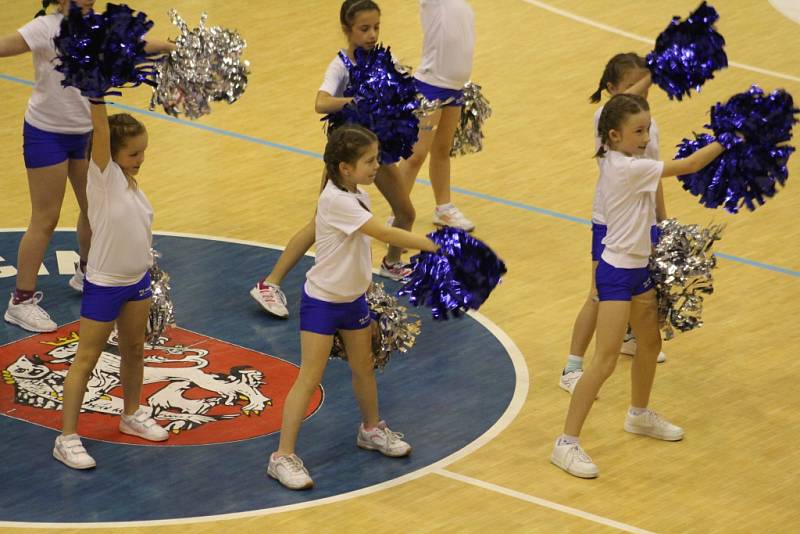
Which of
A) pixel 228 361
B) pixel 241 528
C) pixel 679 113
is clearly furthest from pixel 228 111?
pixel 241 528

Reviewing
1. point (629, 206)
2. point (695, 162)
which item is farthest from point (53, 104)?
point (695, 162)

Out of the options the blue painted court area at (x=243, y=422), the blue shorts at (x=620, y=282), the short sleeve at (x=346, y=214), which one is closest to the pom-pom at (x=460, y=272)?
the short sleeve at (x=346, y=214)

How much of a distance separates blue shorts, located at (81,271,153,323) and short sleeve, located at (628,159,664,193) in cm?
213

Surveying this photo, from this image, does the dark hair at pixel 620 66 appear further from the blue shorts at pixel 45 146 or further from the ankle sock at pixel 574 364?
the blue shorts at pixel 45 146

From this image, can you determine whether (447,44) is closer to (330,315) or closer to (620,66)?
(620,66)

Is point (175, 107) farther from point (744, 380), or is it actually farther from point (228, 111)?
point (228, 111)

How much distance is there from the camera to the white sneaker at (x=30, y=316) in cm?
752

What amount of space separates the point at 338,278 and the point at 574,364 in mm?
1679

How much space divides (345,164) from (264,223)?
3298 millimetres

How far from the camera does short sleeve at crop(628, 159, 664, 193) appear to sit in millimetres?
6020

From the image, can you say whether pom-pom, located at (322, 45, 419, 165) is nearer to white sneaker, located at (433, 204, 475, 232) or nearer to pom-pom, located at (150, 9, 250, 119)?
pom-pom, located at (150, 9, 250, 119)

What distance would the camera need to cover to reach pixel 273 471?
6.11m

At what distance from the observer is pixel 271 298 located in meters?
7.81

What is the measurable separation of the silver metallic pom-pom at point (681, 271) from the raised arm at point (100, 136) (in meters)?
2.39
